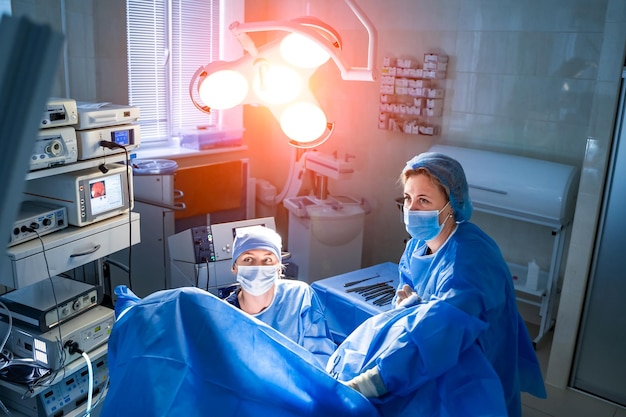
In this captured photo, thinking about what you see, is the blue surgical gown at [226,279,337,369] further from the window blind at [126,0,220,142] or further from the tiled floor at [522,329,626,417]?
the window blind at [126,0,220,142]

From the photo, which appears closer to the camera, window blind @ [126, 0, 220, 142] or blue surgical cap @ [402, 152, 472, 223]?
blue surgical cap @ [402, 152, 472, 223]

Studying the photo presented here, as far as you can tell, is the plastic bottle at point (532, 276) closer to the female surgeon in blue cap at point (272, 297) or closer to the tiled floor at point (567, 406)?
the tiled floor at point (567, 406)

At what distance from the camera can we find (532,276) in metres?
3.66

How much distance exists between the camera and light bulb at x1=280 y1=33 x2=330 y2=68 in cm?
198

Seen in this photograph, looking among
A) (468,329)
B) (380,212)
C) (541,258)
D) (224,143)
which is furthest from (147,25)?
(468,329)

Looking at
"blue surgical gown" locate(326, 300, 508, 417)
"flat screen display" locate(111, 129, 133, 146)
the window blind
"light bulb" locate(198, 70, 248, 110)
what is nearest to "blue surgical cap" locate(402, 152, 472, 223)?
"blue surgical gown" locate(326, 300, 508, 417)

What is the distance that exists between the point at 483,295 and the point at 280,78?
1020mm

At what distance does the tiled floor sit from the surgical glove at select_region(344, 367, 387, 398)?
67.6 inches

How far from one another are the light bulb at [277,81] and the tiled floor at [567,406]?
222 centimetres

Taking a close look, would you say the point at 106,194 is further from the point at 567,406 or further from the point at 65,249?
the point at 567,406

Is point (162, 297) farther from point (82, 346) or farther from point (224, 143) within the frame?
point (224, 143)

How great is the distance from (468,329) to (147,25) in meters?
3.53

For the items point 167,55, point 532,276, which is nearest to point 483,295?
point 532,276

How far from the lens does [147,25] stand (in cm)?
440
